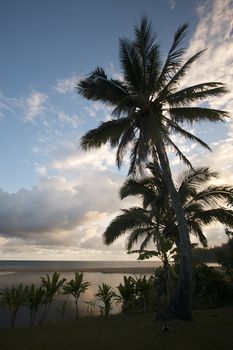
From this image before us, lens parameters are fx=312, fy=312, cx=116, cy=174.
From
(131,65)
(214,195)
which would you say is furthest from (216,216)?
(131,65)

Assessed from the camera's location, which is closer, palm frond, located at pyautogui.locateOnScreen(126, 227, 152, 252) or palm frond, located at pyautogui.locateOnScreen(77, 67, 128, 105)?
palm frond, located at pyautogui.locateOnScreen(77, 67, 128, 105)

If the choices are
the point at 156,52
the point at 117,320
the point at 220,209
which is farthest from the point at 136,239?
the point at 156,52

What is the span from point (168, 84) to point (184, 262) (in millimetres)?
6765

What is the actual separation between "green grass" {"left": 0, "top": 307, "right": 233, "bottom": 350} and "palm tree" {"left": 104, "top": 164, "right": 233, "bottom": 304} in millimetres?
4581

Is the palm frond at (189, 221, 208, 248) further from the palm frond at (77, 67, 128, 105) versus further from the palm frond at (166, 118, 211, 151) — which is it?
the palm frond at (77, 67, 128, 105)

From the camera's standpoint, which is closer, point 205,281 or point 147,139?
point 147,139

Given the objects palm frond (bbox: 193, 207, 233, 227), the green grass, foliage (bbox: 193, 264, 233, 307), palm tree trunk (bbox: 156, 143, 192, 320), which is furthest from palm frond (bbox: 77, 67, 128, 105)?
foliage (bbox: 193, 264, 233, 307)

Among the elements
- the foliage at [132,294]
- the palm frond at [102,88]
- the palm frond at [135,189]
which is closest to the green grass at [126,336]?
the foliage at [132,294]

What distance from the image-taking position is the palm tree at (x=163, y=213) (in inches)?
571

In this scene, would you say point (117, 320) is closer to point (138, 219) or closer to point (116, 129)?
point (138, 219)

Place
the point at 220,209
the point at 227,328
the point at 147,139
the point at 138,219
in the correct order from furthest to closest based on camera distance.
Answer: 1. the point at 138,219
2. the point at 220,209
3. the point at 147,139
4. the point at 227,328

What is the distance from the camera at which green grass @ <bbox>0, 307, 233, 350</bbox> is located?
7.47 meters

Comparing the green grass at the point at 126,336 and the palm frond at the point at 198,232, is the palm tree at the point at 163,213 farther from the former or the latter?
the green grass at the point at 126,336

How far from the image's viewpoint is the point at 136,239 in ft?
54.8
